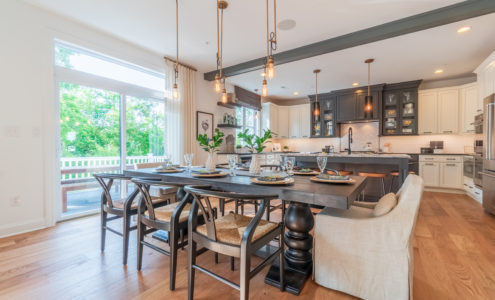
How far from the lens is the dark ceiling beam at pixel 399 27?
2447 millimetres

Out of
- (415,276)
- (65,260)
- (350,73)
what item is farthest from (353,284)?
(350,73)

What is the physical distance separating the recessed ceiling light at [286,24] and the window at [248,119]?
10.9 feet

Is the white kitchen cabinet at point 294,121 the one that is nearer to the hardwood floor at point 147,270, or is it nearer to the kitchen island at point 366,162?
the kitchen island at point 366,162

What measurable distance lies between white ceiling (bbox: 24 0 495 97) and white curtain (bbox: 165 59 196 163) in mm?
333

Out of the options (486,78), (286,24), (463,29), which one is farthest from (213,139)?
(486,78)

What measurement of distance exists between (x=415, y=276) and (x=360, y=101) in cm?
517

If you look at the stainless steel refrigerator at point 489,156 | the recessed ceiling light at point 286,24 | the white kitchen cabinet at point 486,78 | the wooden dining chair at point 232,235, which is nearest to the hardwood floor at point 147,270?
the wooden dining chair at point 232,235

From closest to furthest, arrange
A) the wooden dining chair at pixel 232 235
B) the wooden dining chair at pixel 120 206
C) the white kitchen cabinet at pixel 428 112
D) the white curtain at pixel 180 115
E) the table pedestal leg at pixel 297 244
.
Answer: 1. the wooden dining chair at pixel 232 235
2. the table pedestal leg at pixel 297 244
3. the wooden dining chair at pixel 120 206
4. the white curtain at pixel 180 115
5. the white kitchen cabinet at pixel 428 112

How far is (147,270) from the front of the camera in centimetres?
180

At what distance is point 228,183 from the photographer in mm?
1689

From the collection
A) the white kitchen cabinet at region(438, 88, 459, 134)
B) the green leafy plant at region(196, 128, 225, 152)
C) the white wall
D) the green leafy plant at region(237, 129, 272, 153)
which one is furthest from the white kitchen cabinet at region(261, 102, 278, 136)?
the white wall

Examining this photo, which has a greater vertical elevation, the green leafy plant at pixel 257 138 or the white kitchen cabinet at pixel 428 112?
the white kitchen cabinet at pixel 428 112

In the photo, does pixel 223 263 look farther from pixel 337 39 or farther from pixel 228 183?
pixel 337 39

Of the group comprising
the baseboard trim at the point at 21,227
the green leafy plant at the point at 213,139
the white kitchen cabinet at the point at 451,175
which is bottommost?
the baseboard trim at the point at 21,227
